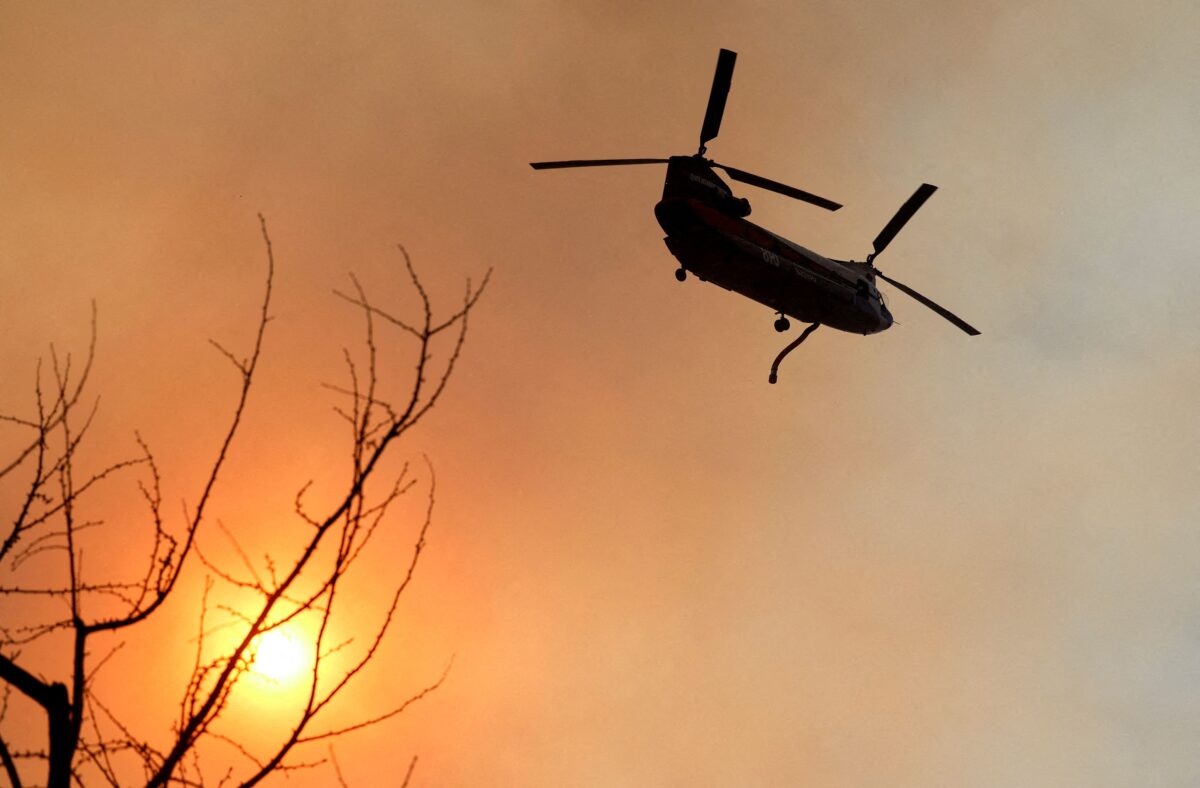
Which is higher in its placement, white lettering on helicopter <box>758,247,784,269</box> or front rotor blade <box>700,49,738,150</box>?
front rotor blade <box>700,49,738,150</box>

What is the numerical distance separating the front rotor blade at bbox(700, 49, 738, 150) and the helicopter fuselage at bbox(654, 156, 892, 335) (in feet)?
2.59

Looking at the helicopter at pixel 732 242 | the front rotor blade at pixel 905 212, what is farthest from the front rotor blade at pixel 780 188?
the front rotor blade at pixel 905 212

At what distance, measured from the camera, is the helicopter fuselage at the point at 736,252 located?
22234 millimetres

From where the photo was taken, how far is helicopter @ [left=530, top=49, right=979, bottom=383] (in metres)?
21.2

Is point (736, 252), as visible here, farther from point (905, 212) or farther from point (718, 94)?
point (905, 212)

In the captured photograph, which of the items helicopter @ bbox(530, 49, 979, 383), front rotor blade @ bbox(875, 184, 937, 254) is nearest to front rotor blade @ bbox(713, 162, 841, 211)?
helicopter @ bbox(530, 49, 979, 383)

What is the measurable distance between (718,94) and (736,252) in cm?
367

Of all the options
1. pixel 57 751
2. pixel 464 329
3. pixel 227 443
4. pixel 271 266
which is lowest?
pixel 57 751

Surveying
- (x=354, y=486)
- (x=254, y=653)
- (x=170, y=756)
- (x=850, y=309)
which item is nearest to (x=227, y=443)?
(x=354, y=486)

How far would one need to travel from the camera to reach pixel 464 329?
17.5 ft

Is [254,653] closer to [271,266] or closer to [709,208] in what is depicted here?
[271,266]

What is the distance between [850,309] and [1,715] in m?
23.4

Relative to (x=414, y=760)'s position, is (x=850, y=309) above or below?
above

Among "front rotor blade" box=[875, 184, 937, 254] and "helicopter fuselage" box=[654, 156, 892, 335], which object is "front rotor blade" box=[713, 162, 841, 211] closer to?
"helicopter fuselage" box=[654, 156, 892, 335]
